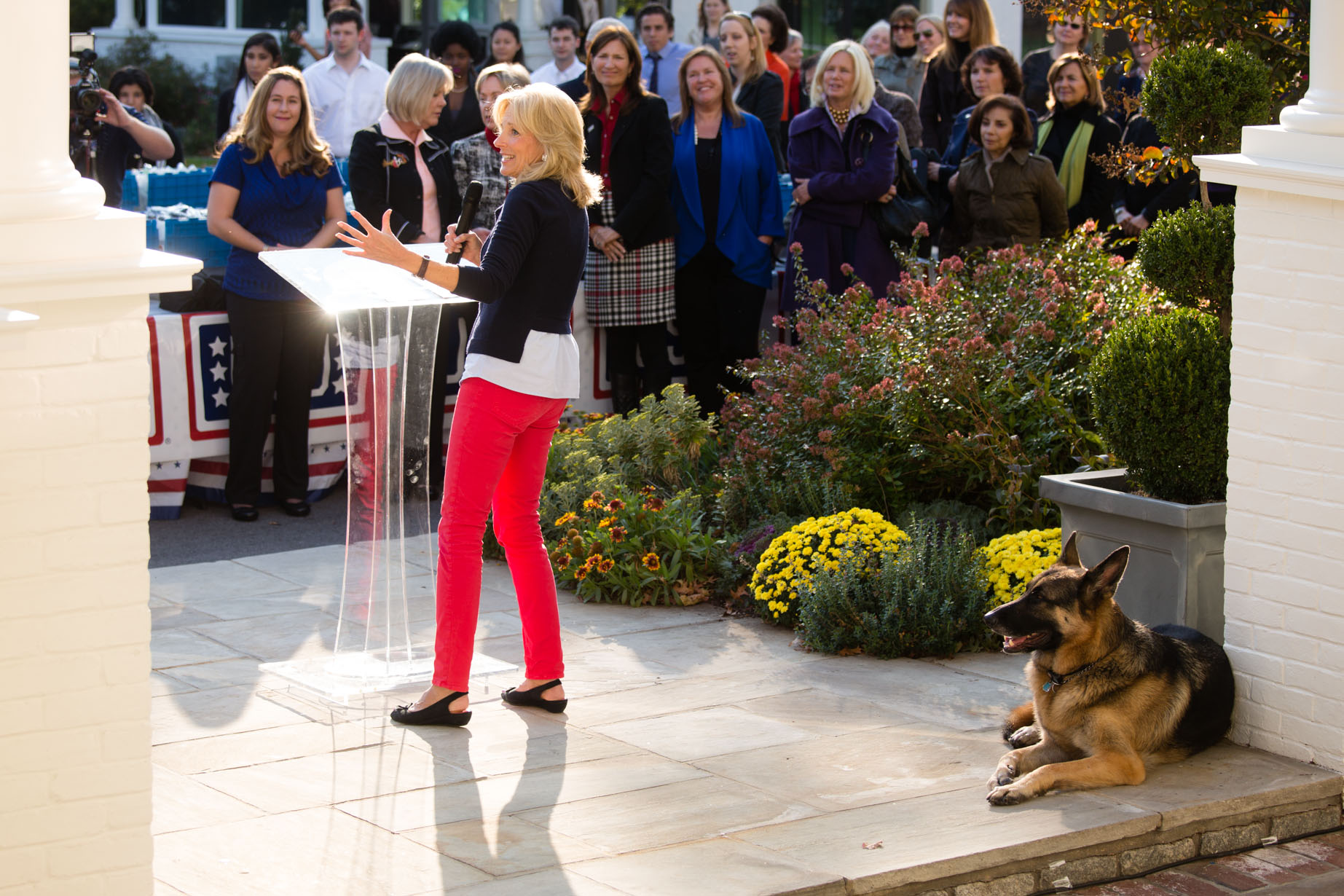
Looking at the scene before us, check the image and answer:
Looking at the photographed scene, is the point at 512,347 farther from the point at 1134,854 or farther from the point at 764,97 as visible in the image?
the point at 764,97

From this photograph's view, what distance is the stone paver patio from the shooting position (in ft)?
13.6

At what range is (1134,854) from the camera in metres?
4.48

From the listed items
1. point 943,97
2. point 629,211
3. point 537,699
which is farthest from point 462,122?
point 537,699

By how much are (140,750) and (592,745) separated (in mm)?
1728

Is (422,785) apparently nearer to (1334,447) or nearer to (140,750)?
(140,750)

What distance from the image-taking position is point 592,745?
5102 mm

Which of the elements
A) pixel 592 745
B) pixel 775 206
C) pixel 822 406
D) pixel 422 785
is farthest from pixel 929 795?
pixel 775 206

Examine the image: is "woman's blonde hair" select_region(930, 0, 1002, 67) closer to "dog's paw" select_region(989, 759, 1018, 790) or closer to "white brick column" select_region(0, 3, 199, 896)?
"dog's paw" select_region(989, 759, 1018, 790)

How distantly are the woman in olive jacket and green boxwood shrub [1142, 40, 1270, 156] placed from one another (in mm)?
3047

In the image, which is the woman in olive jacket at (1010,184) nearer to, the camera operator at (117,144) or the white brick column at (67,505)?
the camera operator at (117,144)

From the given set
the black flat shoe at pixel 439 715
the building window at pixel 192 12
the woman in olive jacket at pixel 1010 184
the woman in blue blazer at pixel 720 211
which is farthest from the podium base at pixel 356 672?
the building window at pixel 192 12

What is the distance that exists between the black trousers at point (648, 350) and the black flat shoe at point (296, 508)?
203 cm

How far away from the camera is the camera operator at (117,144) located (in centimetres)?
992

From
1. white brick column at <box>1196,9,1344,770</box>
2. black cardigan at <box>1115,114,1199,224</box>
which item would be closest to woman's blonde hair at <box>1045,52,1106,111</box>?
black cardigan at <box>1115,114,1199,224</box>
